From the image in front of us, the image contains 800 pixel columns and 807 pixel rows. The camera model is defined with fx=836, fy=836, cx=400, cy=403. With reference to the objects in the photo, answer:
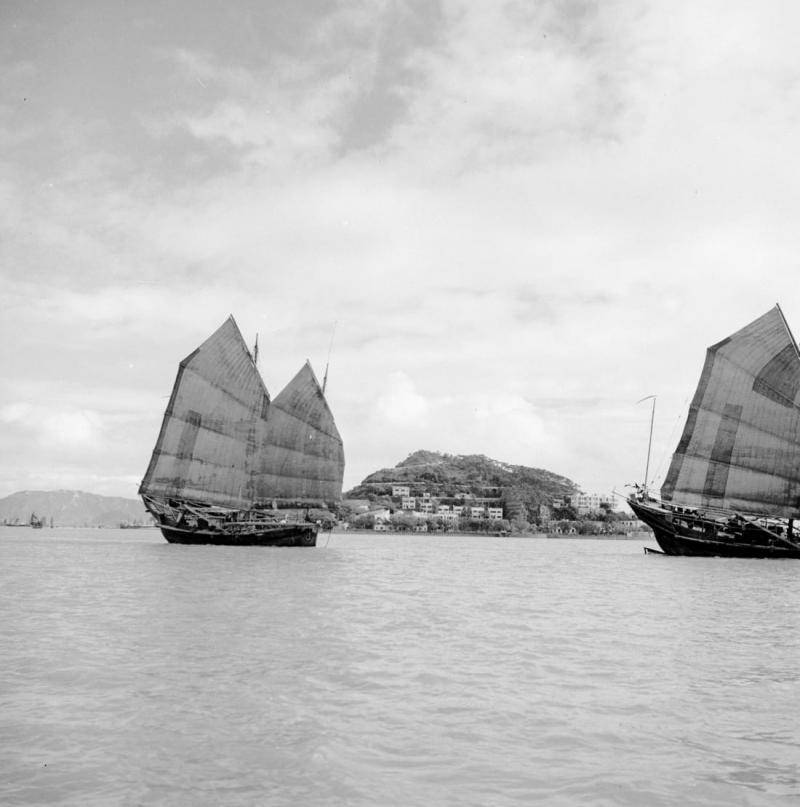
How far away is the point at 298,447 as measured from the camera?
62.6 metres

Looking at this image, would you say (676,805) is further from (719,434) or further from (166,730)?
(719,434)

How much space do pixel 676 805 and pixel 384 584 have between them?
25.0m

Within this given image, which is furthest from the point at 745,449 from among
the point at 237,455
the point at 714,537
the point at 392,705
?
the point at 392,705

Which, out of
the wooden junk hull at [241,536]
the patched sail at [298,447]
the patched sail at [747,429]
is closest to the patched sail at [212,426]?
the patched sail at [298,447]

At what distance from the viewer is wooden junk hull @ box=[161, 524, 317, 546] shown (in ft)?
207

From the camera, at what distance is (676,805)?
24.3 ft

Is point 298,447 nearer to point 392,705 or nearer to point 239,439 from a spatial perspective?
point 239,439

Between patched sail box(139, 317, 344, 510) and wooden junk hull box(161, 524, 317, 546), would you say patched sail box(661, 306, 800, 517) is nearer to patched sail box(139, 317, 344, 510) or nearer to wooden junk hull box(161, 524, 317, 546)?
patched sail box(139, 317, 344, 510)

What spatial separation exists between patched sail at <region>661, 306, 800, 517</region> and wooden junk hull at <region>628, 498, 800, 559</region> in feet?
7.60

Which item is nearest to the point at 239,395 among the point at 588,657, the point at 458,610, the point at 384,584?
the point at 384,584

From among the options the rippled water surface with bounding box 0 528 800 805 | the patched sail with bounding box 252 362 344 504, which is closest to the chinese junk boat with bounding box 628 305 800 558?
the patched sail with bounding box 252 362 344 504

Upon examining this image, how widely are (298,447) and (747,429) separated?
31.5 metres

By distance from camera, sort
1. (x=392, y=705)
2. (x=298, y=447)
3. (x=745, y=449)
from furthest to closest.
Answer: (x=298, y=447) < (x=745, y=449) < (x=392, y=705)

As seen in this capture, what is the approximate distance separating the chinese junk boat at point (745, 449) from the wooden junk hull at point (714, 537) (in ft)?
0.23
